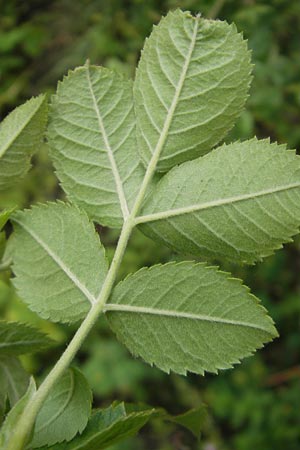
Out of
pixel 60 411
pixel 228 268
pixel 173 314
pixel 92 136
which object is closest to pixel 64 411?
pixel 60 411

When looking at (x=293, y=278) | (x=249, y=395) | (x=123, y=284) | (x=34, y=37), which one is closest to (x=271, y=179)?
(x=123, y=284)

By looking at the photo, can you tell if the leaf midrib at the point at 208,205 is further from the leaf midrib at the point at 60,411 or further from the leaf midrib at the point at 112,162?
the leaf midrib at the point at 60,411

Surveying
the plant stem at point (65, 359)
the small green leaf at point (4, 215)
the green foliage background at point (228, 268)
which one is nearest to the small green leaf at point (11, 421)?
the plant stem at point (65, 359)

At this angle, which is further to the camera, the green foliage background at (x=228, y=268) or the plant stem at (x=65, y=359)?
the green foliage background at (x=228, y=268)

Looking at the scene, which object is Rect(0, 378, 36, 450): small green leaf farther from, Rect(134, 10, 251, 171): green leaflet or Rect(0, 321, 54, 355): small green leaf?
Rect(134, 10, 251, 171): green leaflet

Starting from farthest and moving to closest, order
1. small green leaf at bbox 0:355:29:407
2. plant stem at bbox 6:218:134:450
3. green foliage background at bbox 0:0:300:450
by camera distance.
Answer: green foliage background at bbox 0:0:300:450 → small green leaf at bbox 0:355:29:407 → plant stem at bbox 6:218:134:450

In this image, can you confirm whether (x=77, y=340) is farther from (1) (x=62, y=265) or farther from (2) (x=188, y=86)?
(2) (x=188, y=86)

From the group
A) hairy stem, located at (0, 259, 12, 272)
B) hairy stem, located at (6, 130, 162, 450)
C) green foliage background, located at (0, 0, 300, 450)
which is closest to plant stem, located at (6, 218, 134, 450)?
hairy stem, located at (6, 130, 162, 450)
